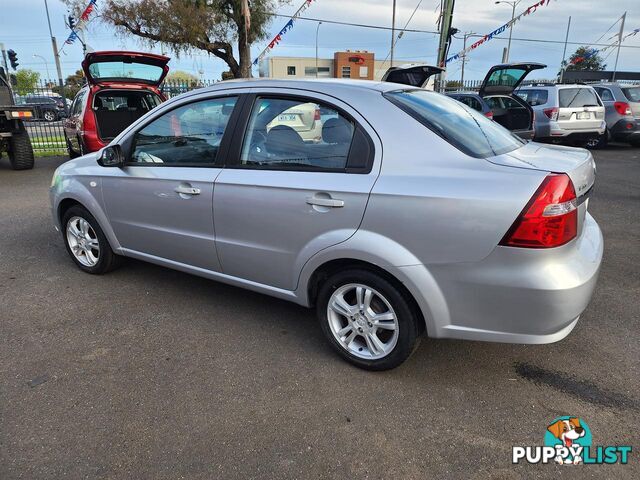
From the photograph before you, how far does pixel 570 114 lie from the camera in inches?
440

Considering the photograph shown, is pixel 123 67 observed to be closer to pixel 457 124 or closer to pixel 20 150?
pixel 20 150

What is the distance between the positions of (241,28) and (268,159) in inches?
754

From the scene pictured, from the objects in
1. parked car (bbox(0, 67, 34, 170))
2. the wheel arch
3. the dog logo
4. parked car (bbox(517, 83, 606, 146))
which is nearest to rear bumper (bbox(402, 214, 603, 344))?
the wheel arch

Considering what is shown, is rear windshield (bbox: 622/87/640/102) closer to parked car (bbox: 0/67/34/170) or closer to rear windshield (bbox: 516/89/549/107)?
rear windshield (bbox: 516/89/549/107)

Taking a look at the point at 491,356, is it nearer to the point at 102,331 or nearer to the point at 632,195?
the point at 102,331

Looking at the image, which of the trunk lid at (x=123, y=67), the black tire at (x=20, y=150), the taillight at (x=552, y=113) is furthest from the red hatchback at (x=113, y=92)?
the taillight at (x=552, y=113)

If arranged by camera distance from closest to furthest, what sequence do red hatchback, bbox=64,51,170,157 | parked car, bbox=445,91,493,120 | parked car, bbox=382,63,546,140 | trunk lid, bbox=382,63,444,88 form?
1. trunk lid, bbox=382,63,444,88
2. parked car, bbox=382,63,546,140
3. red hatchback, bbox=64,51,170,157
4. parked car, bbox=445,91,493,120

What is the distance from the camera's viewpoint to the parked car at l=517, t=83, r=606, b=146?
1118 cm

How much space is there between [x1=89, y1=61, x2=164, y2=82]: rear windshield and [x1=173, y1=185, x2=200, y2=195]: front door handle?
6382 mm

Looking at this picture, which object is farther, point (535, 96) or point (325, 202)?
point (535, 96)

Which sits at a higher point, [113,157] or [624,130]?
[113,157]

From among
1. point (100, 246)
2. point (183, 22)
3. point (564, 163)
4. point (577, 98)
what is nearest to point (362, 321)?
point (564, 163)

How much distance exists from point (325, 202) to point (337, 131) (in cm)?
44

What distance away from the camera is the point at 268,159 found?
2.93 m
